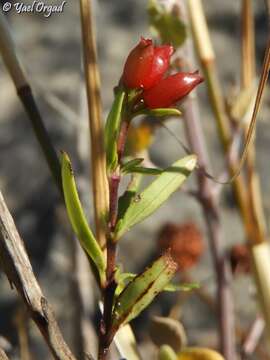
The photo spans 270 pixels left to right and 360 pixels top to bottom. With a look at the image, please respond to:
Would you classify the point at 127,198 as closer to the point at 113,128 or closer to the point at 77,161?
the point at 113,128

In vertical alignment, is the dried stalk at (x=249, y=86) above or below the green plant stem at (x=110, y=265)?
below

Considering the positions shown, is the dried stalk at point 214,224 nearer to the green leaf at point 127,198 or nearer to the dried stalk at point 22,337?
the dried stalk at point 22,337

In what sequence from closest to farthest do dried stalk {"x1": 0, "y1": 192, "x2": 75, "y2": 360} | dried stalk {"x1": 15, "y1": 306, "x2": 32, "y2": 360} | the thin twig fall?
dried stalk {"x1": 0, "y1": 192, "x2": 75, "y2": 360} < dried stalk {"x1": 15, "y1": 306, "x2": 32, "y2": 360} < the thin twig

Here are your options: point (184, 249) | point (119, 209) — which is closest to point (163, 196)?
point (119, 209)

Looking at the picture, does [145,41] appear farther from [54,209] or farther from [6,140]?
[6,140]

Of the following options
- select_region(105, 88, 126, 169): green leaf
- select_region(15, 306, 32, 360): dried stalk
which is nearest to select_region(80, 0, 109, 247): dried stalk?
select_region(105, 88, 126, 169): green leaf

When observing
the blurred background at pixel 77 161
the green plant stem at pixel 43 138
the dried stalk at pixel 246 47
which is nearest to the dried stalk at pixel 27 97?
the green plant stem at pixel 43 138

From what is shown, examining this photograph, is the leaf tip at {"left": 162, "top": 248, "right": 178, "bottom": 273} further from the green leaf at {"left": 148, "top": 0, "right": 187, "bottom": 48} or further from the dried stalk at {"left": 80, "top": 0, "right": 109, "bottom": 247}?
the green leaf at {"left": 148, "top": 0, "right": 187, "bottom": 48}
